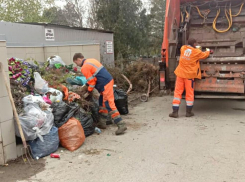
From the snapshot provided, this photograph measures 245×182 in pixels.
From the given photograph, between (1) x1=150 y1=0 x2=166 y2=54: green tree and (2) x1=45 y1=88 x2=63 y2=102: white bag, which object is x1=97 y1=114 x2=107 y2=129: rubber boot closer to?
(2) x1=45 y1=88 x2=63 y2=102: white bag

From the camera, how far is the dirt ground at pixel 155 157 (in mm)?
2928

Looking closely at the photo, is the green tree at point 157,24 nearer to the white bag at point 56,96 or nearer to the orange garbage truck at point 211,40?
the orange garbage truck at point 211,40

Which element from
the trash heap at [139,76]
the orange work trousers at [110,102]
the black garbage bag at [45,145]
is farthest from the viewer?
the trash heap at [139,76]

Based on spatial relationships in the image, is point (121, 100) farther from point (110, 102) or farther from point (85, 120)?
point (85, 120)

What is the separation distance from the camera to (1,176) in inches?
119

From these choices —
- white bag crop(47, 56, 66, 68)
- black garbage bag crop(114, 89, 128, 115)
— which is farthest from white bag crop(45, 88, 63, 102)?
white bag crop(47, 56, 66, 68)

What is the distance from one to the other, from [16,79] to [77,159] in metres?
1.79

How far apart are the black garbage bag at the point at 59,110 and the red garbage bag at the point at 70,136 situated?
13 centimetres

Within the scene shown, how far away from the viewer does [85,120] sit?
4.36 metres

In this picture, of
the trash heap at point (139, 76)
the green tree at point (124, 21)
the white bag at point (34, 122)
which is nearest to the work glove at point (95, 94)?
the white bag at point (34, 122)

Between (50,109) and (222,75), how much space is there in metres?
3.53

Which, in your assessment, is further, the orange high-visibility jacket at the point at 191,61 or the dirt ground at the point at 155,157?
the orange high-visibility jacket at the point at 191,61

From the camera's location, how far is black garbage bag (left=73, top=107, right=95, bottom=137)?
4.30 meters

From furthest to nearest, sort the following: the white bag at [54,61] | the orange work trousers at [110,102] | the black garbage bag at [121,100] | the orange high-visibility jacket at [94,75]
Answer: the white bag at [54,61] → the black garbage bag at [121,100] → the orange work trousers at [110,102] → the orange high-visibility jacket at [94,75]
